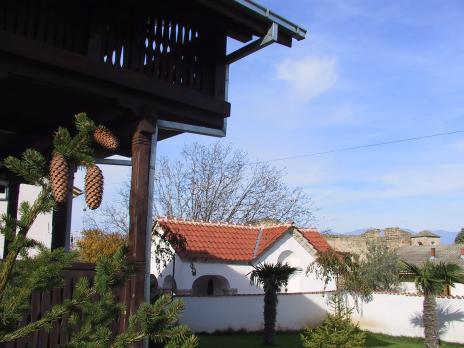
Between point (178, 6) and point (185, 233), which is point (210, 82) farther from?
point (185, 233)

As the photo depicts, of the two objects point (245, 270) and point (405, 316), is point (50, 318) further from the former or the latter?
point (245, 270)

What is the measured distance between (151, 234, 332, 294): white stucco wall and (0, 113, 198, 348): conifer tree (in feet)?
54.0

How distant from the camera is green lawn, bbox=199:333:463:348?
15.1 metres

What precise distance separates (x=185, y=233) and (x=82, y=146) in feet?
59.7

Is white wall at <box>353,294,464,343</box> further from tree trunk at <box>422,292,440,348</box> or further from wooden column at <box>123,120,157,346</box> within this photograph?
wooden column at <box>123,120,157,346</box>

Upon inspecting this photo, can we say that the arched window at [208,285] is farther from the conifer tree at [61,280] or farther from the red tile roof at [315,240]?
the conifer tree at [61,280]

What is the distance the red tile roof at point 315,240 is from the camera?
2241 centimetres

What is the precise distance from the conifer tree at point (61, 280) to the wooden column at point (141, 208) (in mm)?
3005

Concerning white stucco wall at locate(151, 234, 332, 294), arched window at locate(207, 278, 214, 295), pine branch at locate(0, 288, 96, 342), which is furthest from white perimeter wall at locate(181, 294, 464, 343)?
pine branch at locate(0, 288, 96, 342)

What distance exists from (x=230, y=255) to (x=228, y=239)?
1.04 metres

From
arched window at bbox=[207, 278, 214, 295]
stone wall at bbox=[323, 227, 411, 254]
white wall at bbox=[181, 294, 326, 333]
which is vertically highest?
stone wall at bbox=[323, 227, 411, 254]

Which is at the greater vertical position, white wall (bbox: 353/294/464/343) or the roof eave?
the roof eave

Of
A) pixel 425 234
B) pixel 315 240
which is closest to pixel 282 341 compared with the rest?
pixel 315 240

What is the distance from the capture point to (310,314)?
20.5 meters
